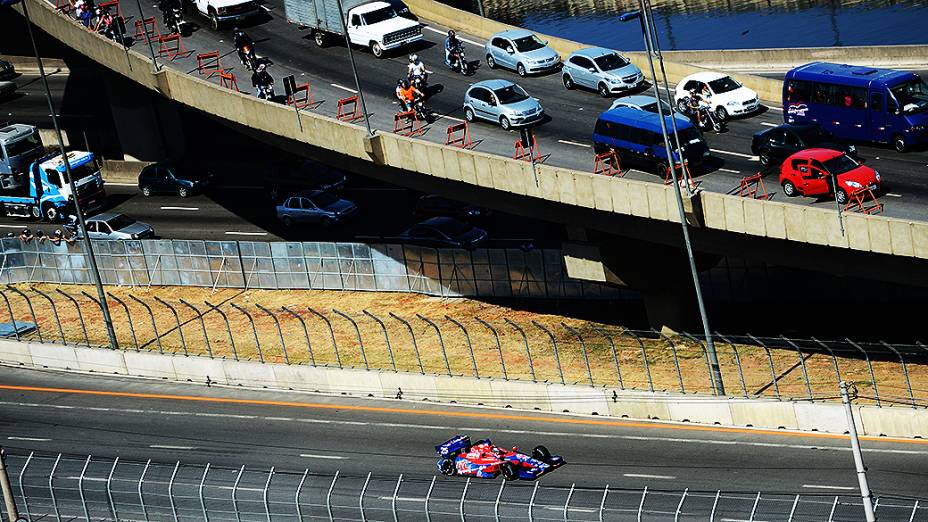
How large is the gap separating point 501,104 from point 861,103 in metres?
12.5

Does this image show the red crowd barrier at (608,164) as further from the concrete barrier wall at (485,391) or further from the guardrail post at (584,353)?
the concrete barrier wall at (485,391)

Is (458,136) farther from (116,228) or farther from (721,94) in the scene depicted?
(116,228)

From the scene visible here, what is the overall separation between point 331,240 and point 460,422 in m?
20.3

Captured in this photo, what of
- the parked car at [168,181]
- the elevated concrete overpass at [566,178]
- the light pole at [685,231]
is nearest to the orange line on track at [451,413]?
the light pole at [685,231]

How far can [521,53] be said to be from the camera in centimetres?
6194

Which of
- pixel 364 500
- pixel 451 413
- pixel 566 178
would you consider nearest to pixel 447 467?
pixel 364 500

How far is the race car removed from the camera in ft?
141

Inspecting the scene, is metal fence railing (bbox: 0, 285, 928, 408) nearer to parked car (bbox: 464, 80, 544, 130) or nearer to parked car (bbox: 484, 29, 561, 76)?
parked car (bbox: 464, 80, 544, 130)

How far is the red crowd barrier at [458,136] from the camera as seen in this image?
53812 mm

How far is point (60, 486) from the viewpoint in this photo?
4634 centimetres

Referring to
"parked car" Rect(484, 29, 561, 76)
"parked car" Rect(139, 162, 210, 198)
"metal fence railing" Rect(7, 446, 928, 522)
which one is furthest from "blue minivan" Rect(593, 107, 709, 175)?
"parked car" Rect(139, 162, 210, 198)

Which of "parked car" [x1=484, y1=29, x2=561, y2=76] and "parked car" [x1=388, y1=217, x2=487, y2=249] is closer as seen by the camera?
"parked car" [x1=484, y1=29, x2=561, y2=76]

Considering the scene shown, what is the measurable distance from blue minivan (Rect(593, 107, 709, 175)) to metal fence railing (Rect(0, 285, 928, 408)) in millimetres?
5655

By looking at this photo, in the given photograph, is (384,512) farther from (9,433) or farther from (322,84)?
(322,84)
